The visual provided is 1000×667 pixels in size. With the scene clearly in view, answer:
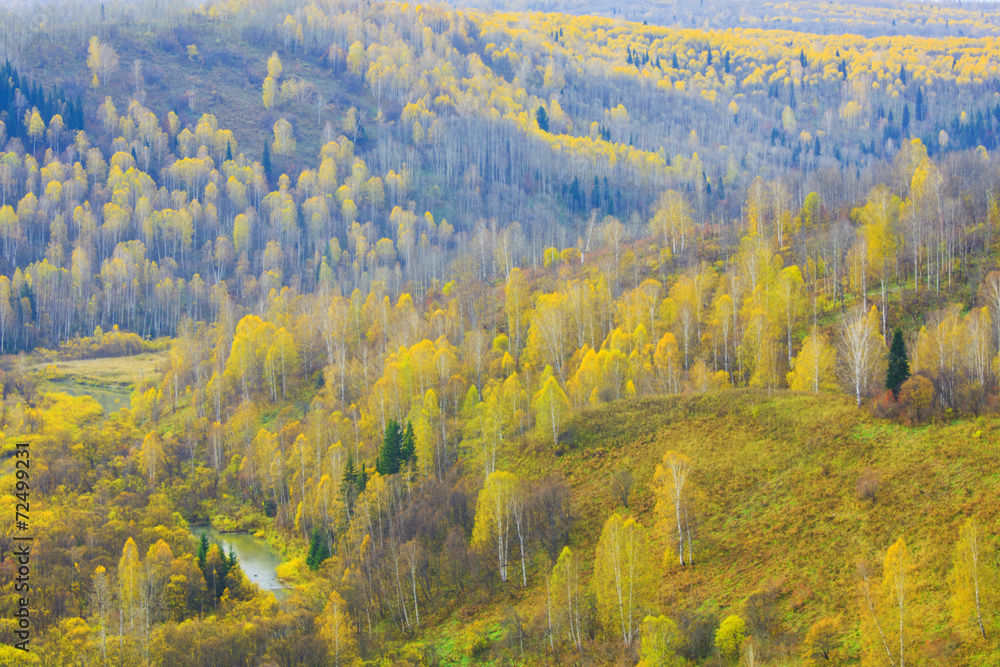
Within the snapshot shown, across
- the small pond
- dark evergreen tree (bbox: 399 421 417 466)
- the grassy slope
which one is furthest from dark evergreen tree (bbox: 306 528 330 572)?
the grassy slope

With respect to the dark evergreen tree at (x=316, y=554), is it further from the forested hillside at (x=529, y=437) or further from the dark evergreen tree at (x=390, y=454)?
the dark evergreen tree at (x=390, y=454)

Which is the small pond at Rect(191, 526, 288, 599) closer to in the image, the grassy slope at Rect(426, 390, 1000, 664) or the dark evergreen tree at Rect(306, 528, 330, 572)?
the dark evergreen tree at Rect(306, 528, 330, 572)

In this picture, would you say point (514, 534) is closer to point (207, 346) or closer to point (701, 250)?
point (701, 250)

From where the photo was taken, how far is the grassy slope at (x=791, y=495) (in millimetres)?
43906

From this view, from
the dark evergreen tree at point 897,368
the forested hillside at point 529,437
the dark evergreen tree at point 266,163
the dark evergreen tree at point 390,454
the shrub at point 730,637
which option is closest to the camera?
the shrub at point 730,637

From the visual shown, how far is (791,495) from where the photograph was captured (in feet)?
174

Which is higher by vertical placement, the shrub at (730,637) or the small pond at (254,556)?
the shrub at (730,637)

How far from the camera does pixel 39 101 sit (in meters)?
181

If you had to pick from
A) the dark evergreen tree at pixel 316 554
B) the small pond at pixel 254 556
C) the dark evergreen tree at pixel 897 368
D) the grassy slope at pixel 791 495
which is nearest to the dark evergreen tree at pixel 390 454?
the dark evergreen tree at pixel 316 554

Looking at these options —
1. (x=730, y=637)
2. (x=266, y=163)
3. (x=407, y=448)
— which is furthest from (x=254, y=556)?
(x=266, y=163)

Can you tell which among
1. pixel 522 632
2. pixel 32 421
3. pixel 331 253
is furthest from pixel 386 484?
pixel 331 253

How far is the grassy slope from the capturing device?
43906 millimetres

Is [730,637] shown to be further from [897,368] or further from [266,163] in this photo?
[266,163]

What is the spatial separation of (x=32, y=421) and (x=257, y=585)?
139 feet
